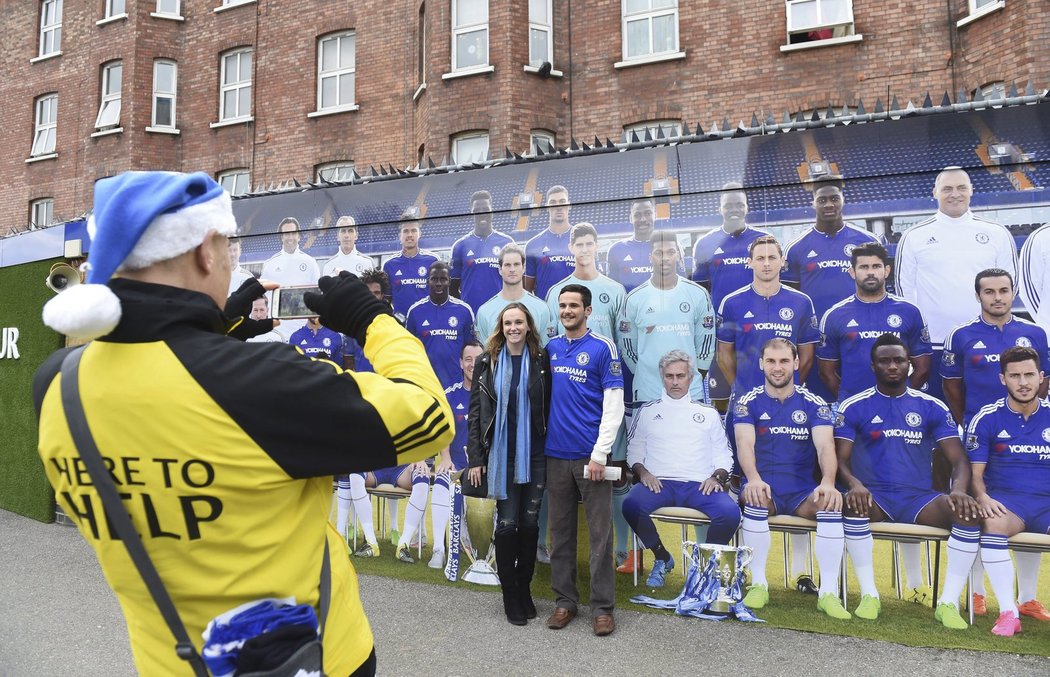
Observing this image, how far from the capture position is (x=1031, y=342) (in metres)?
4.41

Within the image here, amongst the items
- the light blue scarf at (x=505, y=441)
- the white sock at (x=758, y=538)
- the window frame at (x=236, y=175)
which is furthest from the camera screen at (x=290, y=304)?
the window frame at (x=236, y=175)

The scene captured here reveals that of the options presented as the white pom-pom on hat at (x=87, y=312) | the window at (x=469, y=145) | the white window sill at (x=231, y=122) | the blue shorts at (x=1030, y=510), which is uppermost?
the white window sill at (x=231, y=122)

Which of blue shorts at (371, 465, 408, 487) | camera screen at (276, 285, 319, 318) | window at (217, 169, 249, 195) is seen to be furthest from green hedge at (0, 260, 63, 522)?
window at (217, 169, 249, 195)

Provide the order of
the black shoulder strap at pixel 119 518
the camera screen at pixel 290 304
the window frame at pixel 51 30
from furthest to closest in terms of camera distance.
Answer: the window frame at pixel 51 30 → the camera screen at pixel 290 304 → the black shoulder strap at pixel 119 518

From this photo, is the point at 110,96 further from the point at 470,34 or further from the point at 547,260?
the point at 547,260

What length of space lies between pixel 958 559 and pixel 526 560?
9.63 ft

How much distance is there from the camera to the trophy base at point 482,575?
575 cm

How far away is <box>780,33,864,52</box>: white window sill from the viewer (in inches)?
499

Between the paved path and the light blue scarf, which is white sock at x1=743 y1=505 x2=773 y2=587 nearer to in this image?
the paved path

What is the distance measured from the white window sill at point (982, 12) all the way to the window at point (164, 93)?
1950 cm

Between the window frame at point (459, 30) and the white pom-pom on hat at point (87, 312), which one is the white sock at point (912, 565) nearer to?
the white pom-pom on hat at point (87, 312)

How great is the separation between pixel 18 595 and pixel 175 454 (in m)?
5.97

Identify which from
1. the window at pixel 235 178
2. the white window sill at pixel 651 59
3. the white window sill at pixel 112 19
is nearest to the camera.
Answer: the white window sill at pixel 651 59

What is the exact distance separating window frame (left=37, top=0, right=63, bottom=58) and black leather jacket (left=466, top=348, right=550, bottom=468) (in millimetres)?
23464
